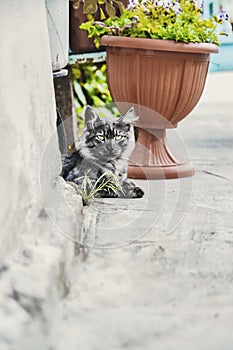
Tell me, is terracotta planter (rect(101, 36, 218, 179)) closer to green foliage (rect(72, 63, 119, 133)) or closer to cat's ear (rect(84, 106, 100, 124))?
cat's ear (rect(84, 106, 100, 124))

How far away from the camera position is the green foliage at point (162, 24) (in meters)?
2.53

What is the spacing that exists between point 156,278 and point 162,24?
4.86 ft

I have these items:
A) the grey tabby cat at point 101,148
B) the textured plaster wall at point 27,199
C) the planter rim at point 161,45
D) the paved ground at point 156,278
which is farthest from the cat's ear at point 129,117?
the textured plaster wall at point 27,199

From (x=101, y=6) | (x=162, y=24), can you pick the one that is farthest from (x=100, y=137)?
(x=101, y=6)

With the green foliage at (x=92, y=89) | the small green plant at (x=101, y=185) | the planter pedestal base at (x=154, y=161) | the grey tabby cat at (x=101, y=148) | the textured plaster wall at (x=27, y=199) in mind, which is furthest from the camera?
the green foliage at (x=92, y=89)

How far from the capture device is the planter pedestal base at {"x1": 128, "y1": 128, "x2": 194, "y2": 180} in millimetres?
2641

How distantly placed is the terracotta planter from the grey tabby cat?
0.12 metres

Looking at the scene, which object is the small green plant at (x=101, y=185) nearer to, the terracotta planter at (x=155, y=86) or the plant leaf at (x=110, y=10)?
the terracotta planter at (x=155, y=86)

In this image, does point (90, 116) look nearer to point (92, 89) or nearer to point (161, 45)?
point (161, 45)

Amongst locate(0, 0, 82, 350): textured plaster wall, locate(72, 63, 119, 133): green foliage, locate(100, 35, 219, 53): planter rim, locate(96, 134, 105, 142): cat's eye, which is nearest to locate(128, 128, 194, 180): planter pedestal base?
locate(96, 134, 105, 142): cat's eye

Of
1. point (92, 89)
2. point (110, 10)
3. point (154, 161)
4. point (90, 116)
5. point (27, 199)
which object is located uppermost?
point (110, 10)

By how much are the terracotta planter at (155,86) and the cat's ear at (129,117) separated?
85mm

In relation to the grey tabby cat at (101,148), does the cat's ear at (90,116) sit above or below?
above

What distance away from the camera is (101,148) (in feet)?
8.14
